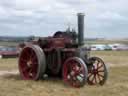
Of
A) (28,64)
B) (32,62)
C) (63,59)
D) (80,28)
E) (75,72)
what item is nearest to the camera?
(75,72)

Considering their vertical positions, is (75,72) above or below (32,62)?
below

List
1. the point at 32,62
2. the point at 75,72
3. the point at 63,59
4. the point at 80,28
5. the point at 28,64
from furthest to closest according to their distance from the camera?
the point at 28,64 → the point at 32,62 → the point at 63,59 → the point at 80,28 → the point at 75,72

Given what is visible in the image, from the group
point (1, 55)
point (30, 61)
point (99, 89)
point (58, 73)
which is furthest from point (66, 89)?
point (1, 55)

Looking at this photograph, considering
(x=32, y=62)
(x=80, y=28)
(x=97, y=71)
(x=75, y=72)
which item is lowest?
(x=97, y=71)

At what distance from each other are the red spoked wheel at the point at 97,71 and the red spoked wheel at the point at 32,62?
176cm

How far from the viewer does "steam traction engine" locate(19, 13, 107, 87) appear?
1230 centimetres

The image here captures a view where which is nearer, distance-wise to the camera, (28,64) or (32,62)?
(32,62)

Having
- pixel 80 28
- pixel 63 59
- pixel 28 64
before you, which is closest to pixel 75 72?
pixel 63 59

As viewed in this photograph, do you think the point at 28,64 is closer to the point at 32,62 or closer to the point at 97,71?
the point at 32,62

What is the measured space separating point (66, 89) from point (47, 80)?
217 cm

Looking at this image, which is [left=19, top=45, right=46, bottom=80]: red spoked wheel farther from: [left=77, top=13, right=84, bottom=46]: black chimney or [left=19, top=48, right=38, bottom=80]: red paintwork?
[left=77, top=13, right=84, bottom=46]: black chimney

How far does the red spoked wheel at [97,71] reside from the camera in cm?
1283

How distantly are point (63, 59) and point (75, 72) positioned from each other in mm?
1130

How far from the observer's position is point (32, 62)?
13.4 metres
